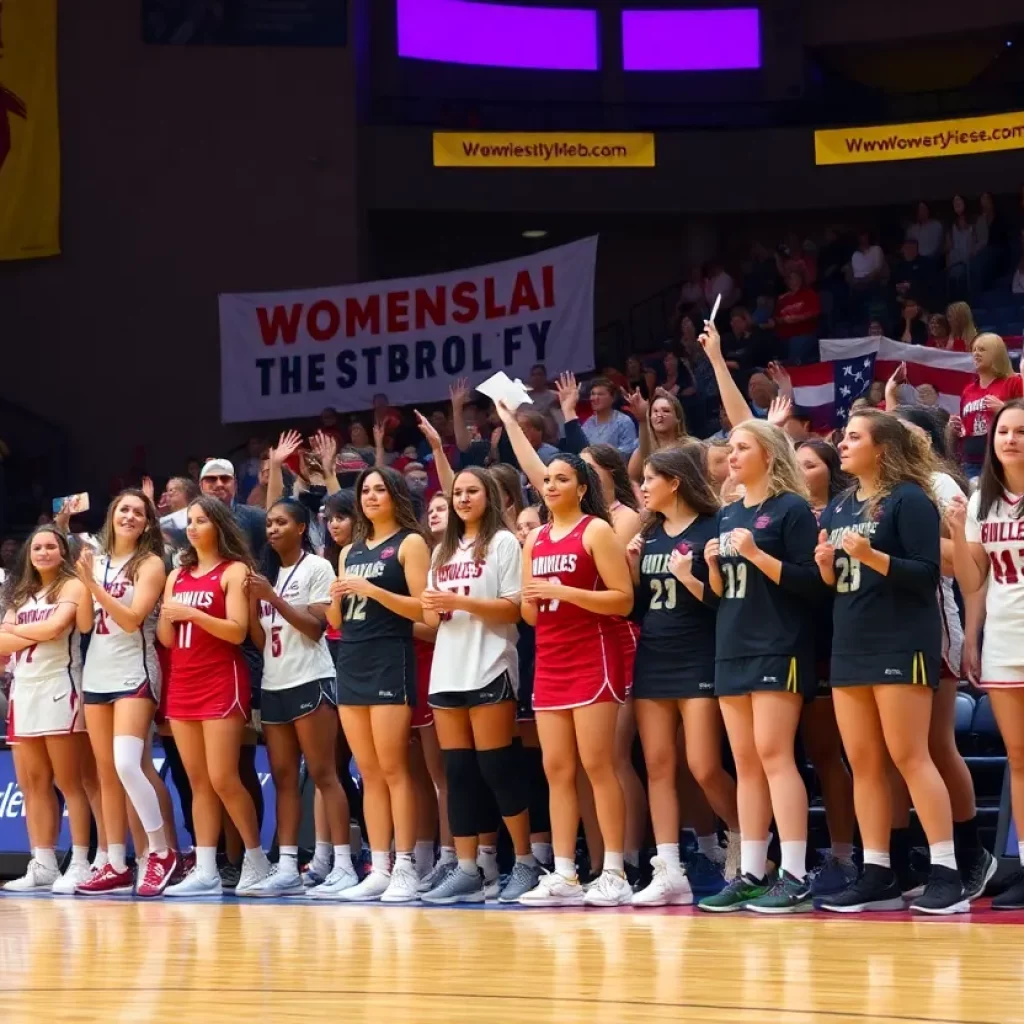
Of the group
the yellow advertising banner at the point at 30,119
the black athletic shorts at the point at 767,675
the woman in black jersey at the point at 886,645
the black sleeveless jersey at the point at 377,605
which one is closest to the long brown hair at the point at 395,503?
the black sleeveless jersey at the point at 377,605

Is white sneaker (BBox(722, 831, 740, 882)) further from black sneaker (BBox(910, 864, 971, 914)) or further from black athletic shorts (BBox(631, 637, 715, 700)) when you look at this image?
black sneaker (BBox(910, 864, 971, 914))

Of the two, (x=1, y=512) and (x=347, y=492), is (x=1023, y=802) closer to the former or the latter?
(x=347, y=492)

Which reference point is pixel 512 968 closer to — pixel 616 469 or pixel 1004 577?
pixel 1004 577

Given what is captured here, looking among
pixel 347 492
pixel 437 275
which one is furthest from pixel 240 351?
pixel 347 492

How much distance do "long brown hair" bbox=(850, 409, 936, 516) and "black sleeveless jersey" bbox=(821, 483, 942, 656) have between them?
0.03m

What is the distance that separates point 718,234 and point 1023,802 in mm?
15762

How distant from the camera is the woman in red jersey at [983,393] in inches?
362

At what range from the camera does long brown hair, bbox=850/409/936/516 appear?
648cm

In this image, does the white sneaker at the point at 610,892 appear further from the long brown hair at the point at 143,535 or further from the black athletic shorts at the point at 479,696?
the long brown hair at the point at 143,535

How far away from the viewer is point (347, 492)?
819 centimetres

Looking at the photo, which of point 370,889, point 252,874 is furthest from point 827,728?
point 252,874

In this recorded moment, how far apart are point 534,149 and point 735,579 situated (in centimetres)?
1394

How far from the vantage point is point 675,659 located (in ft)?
22.9

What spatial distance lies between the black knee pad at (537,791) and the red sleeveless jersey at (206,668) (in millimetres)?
1324
